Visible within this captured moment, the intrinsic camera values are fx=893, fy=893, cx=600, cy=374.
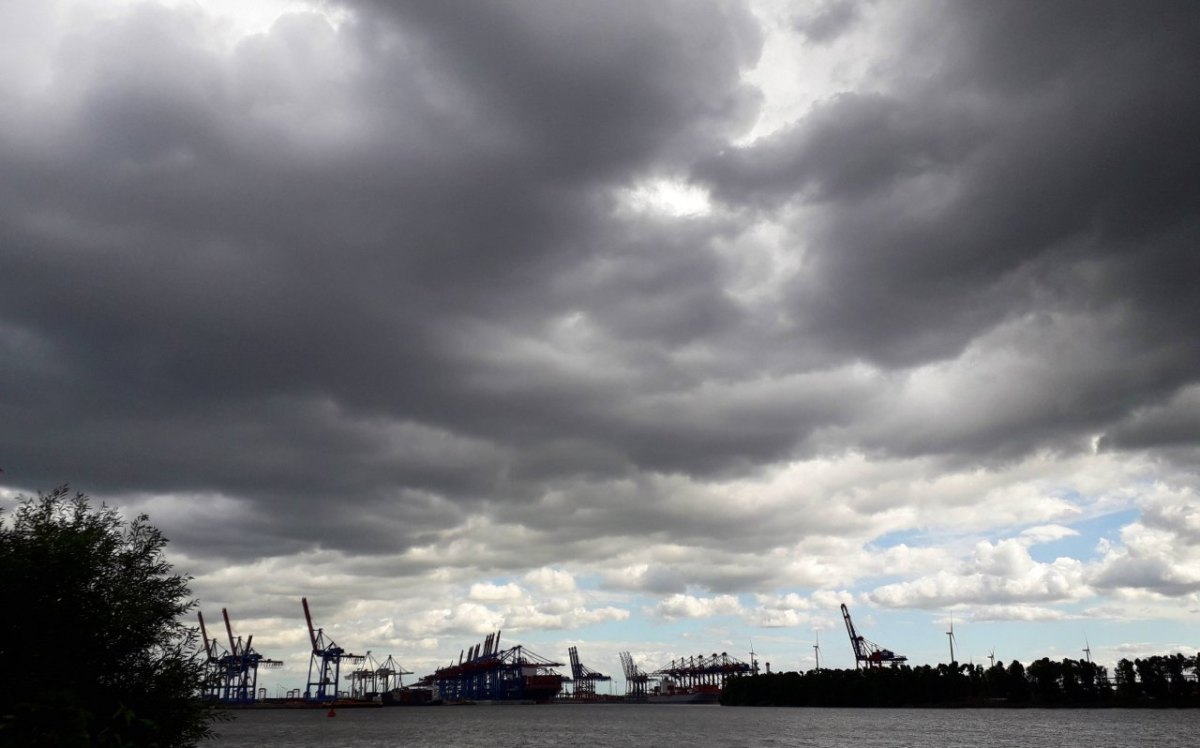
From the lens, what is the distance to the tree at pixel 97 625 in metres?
33.0

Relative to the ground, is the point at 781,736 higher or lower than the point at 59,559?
lower

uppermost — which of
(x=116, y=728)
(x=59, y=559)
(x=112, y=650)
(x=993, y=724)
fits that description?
(x=59, y=559)

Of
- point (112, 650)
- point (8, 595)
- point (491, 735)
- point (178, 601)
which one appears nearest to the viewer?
point (8, 595)

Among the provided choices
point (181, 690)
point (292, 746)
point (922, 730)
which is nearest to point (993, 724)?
point (922, 730)

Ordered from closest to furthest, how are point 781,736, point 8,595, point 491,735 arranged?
point 8,595 → point 781,736 → point 491,735

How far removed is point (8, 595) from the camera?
109 ft

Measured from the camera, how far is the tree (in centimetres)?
3297

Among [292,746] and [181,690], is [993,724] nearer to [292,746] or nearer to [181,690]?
[292,746]

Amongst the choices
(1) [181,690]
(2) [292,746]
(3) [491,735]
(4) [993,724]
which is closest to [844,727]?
(4) [993,724]

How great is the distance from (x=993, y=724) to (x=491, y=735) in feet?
309

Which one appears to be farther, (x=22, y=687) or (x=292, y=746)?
(x=292, y=746)

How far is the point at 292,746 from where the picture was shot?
408 feet

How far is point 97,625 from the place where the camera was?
1393 inches

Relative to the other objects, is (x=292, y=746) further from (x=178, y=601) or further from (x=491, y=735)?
(x=178, y=601)
